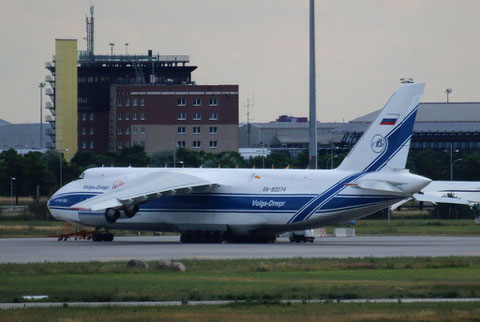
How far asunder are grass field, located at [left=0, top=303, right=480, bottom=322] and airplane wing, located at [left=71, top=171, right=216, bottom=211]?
2937 centimetres

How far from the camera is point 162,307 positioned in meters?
25.6

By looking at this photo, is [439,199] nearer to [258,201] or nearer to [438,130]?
[258,201]

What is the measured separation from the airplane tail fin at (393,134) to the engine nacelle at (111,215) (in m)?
13.4

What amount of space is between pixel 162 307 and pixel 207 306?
3.64 feet

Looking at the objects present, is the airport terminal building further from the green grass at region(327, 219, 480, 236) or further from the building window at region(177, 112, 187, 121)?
the green grass at region(327, 219, 480, 236)

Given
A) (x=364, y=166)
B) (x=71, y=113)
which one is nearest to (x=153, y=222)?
(x=364, y=166)

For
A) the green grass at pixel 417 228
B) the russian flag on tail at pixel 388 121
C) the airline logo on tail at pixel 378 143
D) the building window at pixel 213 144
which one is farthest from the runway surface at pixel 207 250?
the building window at pixel 213 144

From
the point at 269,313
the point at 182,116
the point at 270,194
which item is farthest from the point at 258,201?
the point at 182,116

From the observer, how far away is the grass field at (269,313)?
2348 cm

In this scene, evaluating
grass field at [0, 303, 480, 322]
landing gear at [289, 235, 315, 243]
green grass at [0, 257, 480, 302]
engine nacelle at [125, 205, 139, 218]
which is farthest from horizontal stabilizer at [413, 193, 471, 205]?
grass field at [0, 303, 480, 322]

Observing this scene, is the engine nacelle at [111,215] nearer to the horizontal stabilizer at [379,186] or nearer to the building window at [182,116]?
the horizontal stabilizer at [379,186]

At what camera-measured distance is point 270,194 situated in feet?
186

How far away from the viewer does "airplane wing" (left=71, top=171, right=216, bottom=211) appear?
5494cm

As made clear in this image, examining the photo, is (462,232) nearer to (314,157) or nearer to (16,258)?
(314,157)
